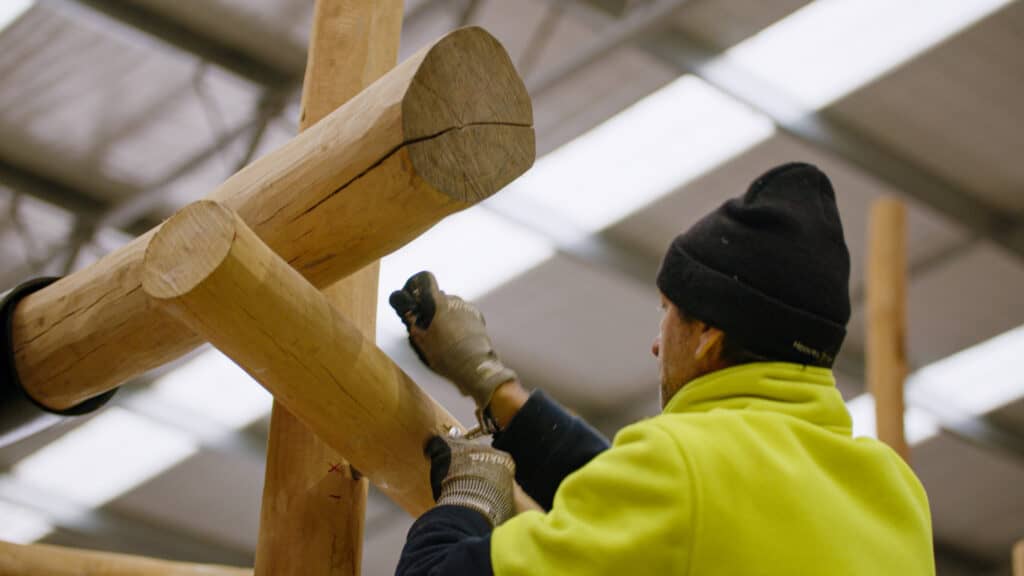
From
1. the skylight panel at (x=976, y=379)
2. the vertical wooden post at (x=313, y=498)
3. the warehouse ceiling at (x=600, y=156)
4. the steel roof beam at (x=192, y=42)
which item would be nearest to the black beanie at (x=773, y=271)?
the vertical wooden post at (x=313, y=498)

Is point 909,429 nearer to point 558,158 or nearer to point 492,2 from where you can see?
point 558,158

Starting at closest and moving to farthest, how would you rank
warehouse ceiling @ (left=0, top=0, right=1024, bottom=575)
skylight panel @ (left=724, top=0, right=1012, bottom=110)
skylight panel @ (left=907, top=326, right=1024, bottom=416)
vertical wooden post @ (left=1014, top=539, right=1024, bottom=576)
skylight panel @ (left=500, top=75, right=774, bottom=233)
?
1. vertical wooden post @ (left=1014, top=539, right=1024, bottom=576)
2. skylight panel @ (left=724, top=0, right=1012, bottom=110)
3. warehouse ceiling @ (left=0, top=0, right=1024, bottom=575)
4. skylight panel @ (left=500, top=75, right=774, bottom=233)
5. skylight panel @ (left=907, top=326, right=1024, bottom=416)

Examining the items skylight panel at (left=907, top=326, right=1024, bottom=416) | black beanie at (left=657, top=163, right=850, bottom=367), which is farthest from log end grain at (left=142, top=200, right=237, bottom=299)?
skylight panel at (left=907, top=326, right=1024, bottom=416)

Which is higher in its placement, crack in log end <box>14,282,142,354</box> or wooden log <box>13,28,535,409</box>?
crack in log end <box>14,282,142,354</box>

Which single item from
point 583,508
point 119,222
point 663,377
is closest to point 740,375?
point 663,377

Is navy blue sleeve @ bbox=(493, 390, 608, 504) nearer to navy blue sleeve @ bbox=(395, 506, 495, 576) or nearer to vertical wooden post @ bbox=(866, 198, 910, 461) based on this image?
navy blue sleeve @ bbox=(395, 506, 495, 576)

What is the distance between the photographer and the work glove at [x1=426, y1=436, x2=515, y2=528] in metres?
2.61

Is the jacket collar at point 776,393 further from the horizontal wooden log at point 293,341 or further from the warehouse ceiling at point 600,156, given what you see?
the warehouse ceiling at point 600,156

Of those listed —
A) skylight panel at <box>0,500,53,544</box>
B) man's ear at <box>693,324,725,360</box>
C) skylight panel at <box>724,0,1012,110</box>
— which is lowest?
man's ear at <box>693,324,725,360</box>

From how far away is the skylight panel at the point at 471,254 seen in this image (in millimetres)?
9859

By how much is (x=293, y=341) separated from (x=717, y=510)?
2.47 feet

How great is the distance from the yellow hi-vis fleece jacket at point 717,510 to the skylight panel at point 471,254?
7.35m

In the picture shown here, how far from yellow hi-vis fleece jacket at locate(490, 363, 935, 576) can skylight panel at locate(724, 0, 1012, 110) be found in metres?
6.56

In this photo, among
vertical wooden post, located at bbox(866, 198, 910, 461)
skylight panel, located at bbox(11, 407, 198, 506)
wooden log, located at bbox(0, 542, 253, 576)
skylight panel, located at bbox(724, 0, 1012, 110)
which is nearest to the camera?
wooden log, located at bbox(0, 542, 253, 576)
